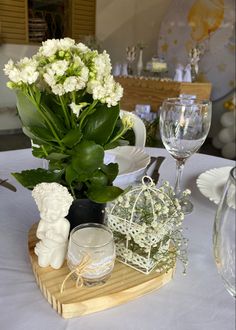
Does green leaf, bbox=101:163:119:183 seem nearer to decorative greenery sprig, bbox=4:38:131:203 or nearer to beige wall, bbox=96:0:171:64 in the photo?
decorative greenery sprig, bbox=4:38:131:203

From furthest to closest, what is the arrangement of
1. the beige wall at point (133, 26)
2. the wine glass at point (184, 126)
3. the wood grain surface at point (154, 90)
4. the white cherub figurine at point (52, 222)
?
1. the beige wall at point (133, 26)
2. the wood grain surface at point (154, 90)
3. the wine glass at point (184, 126)
4. the white cherub figurine at point (52, 222)

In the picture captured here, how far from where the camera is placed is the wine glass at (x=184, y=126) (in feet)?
1.94

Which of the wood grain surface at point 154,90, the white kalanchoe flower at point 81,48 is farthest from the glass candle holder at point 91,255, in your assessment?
the wood grain surface at point 154,90

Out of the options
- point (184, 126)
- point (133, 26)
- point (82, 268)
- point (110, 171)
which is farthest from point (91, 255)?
point (133, 26)

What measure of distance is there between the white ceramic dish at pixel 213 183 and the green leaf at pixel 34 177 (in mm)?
308

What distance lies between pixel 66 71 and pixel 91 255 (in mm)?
205

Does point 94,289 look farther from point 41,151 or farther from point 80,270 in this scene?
point 41,151

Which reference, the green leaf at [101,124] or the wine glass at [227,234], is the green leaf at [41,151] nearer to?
the green leaf at [101,124]

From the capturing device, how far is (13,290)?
369mm

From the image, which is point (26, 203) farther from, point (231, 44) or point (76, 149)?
point (231, 44)

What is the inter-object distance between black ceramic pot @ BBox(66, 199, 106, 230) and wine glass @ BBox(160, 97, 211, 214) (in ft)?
0.73

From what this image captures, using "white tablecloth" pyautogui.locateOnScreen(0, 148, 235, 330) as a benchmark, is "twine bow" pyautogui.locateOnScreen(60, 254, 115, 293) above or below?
above

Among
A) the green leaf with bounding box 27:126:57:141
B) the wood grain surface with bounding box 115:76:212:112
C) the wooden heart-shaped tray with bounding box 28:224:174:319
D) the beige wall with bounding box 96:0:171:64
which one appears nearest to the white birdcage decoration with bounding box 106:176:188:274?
the wooden heart-shaped tray with bounding box 28:224:174:319

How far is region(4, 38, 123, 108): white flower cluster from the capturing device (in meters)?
0.34
